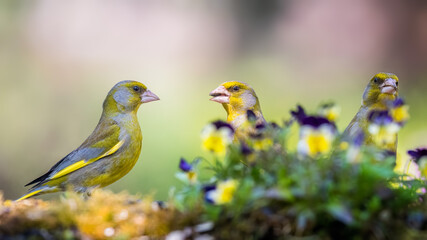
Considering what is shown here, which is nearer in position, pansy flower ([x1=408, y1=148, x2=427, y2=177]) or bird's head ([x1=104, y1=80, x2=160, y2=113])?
pansy flower ([x1=408, y1=148, x2=427, y2=177])

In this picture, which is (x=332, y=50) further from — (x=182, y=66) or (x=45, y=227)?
(x=45, y=227)

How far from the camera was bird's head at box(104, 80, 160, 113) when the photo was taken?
3.18 meters

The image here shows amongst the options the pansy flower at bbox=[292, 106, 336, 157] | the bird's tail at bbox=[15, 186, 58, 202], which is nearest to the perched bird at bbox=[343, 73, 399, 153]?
the pansy flower at bbox=[292, 106, 336, 157]

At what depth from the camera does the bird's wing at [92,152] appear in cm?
309

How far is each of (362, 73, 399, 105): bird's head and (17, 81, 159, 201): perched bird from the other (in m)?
1.16

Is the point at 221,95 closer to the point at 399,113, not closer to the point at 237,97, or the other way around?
the point at 237,97

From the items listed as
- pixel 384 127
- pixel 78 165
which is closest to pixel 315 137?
pixel 384 127

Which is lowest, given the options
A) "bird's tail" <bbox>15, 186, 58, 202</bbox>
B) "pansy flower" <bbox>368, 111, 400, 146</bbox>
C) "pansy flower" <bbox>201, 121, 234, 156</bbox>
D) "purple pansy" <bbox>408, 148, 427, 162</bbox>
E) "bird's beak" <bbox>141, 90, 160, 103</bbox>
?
"bird's tail" <bbox>15, 186, 58, 202</bbox>

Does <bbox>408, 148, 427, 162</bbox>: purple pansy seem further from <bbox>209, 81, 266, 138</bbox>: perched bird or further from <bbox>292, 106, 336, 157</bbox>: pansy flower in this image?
<bbox>209, 81, 266, 138</bbox>: perched bird

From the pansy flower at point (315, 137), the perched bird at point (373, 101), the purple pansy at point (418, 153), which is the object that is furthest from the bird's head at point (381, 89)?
the pansy flower at point (315, 137)

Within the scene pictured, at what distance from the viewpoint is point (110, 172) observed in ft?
10.0

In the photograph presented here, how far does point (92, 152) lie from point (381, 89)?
1.60 meters

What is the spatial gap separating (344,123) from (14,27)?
3.69 metres

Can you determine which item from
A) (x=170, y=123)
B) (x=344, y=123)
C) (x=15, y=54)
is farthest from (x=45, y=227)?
(x=15, y=54)
